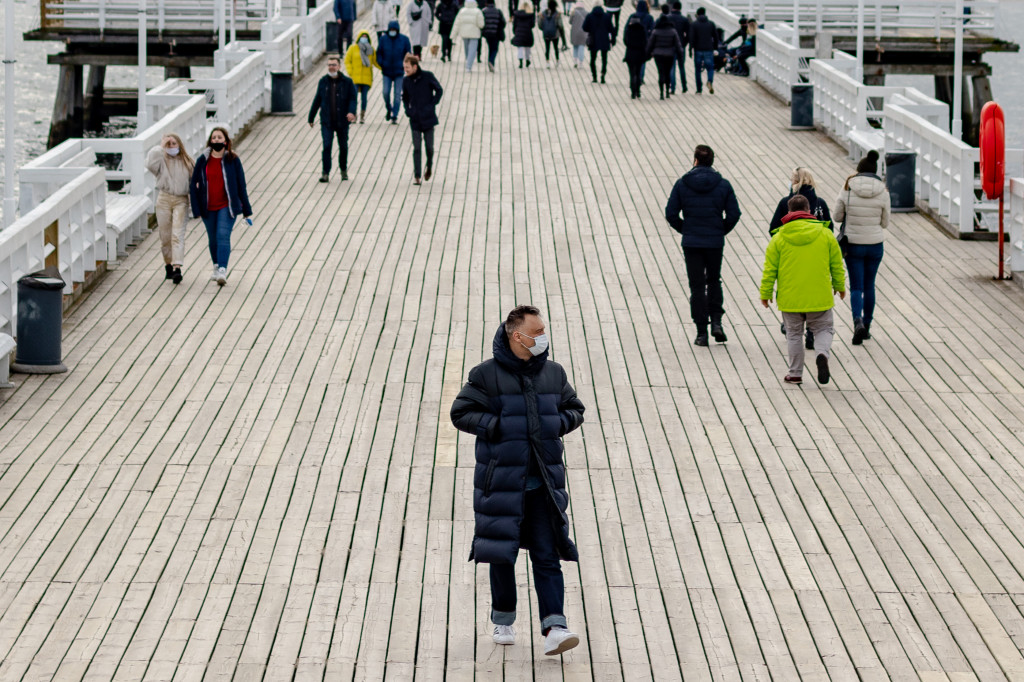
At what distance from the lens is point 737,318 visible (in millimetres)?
13453

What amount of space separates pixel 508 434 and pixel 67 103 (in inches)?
1455

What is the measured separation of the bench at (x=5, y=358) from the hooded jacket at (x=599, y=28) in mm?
19491

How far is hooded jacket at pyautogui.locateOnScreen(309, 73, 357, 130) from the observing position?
1888 centimetres

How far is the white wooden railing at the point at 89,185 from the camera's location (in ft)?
39.8

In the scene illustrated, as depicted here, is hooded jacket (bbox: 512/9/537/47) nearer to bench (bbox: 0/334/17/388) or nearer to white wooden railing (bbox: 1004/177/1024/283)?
white wooden railing (bbox: 1004/177/1024/283)

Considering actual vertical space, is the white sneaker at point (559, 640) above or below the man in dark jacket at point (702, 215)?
below

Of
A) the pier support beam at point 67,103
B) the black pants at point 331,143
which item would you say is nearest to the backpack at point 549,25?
the black pants at point 331,143

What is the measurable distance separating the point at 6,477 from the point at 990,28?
1309 inches

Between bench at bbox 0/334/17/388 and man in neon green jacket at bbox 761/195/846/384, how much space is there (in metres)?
5.20

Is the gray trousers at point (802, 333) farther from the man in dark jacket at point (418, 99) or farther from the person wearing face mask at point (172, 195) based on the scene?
the man in dark jacket at point (418, 99)

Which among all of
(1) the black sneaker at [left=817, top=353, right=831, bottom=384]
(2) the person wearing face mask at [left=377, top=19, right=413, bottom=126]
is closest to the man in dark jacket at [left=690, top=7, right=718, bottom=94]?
(2) the person wearing face mask at [left=377, top=19, right=413, bottom=126]

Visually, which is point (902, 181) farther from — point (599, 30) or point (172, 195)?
point (599, 30)

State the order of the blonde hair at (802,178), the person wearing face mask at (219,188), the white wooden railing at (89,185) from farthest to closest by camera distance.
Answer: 1. the person wearing face mask at (219,188)
2. the white wooden railing at (89,185)
3. the blonde hair at (802,178)

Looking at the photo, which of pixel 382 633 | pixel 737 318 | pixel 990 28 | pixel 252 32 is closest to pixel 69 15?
pixel 252 32
